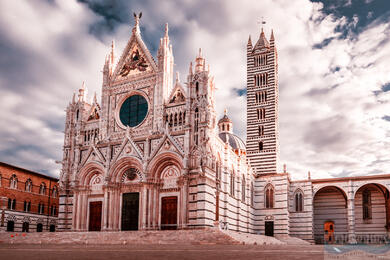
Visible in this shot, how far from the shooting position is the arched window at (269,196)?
44219 mm

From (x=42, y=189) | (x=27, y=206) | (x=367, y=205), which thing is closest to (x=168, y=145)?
(x=27, y=206)

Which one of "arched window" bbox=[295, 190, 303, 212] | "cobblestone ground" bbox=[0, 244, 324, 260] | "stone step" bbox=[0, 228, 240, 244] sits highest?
"arched window" bbox=[295, 190, 303, 212]

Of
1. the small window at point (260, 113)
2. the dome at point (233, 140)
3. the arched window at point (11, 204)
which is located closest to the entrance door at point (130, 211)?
the arched window at point (11, 204)

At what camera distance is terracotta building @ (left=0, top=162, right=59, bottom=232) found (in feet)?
126

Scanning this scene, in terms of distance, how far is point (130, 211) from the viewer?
108 ft

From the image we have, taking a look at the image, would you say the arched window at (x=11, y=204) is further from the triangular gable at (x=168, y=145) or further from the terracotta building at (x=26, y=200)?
the triangular gable at (x=168, y=145)

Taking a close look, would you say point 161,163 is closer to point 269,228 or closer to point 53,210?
point 269,228

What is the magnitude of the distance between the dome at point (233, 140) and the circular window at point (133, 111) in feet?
62.1

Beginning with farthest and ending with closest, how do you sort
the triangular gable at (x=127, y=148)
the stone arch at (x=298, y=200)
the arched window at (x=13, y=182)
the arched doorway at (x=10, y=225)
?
the stone arch at (x=298, y=200) < the arched window at (x=13, y=182) < the arched doorway at (x=10, y=225) < the triangular gable at (x=127, y=148)

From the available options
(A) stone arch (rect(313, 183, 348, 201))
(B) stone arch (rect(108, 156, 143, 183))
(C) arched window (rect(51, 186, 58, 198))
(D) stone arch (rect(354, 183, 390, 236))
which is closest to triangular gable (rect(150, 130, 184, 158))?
(B) stone arch (rect(108, 156, 143, 183))

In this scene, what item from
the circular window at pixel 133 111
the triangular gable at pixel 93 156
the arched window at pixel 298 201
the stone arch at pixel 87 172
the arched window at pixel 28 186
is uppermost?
the circular window at pixel 133 111

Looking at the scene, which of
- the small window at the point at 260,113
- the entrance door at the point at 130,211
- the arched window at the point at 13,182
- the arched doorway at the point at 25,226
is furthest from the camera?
the small window at the point at 260,113

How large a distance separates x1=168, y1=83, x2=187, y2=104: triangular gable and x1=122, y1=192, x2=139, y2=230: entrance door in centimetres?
831

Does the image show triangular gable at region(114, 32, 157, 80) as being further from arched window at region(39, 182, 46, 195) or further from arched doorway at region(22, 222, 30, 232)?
arched doorway at region(22, 222, 30, 232)
